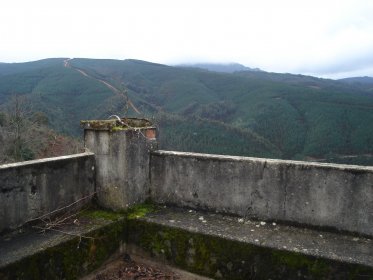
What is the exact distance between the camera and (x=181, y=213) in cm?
396

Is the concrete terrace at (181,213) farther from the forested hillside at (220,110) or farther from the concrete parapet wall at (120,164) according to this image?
the forested hillside at (220,110)

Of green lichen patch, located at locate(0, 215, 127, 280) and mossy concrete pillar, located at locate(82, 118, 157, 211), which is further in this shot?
mossy concrete pillar, located at locate(82, 118, 157, 211)

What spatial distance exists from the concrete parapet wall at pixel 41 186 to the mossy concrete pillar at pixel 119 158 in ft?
0.50

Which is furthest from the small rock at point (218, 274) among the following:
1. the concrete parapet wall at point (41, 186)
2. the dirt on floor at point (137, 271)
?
the concrete parapet wall at point (41, 186)

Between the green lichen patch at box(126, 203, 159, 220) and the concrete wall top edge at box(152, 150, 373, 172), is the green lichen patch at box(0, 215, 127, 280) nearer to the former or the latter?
the green lichen patch at box(126, 203, 159, 220)

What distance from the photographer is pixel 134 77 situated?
11800 cm

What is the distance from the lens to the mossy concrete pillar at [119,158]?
3834 mm

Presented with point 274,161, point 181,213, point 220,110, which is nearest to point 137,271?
point 181,213

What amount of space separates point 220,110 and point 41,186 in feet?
295

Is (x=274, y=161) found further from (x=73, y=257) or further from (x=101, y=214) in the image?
(x=73, y=257)

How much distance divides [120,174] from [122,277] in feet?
3.57

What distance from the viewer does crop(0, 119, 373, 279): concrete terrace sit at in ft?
9.89

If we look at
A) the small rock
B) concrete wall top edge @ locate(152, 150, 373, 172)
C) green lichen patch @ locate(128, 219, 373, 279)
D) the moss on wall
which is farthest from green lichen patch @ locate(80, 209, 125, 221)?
the small rock

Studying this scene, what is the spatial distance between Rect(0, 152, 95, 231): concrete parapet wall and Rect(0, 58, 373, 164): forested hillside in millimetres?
37828
